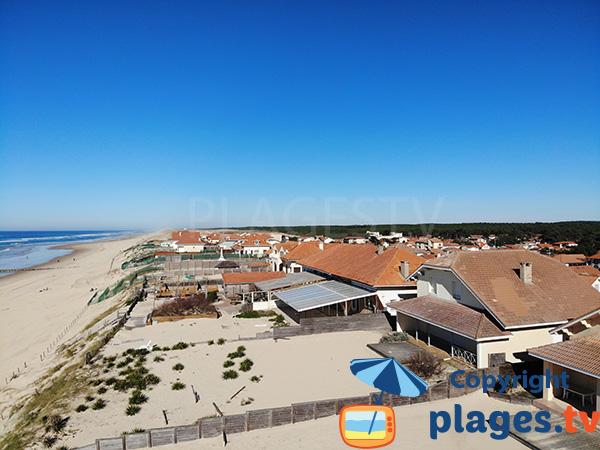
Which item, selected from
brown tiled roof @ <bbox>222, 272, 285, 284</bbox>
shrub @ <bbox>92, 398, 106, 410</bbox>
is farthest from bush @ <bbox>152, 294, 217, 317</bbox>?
shrub @ <bbox>92, 398, 106, 410</bbox>

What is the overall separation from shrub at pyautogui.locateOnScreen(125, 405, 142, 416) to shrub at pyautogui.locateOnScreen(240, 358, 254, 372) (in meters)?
4.65

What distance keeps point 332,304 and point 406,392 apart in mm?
14492

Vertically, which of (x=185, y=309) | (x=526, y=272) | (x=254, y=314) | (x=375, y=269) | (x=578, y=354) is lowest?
(x=254, y=314)

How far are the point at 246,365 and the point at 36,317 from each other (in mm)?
27493

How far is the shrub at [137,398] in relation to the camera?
13.5m

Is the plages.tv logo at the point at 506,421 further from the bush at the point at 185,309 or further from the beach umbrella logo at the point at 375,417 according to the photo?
the bush at the point at 185,309

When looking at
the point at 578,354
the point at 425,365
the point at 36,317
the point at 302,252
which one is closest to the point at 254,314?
the point at 425,365

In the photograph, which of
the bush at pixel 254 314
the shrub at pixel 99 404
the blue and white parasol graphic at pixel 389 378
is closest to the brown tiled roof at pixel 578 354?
the blue and white parasol graphic at pixel 389 378

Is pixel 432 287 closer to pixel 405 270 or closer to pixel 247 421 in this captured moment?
pixel 405 270

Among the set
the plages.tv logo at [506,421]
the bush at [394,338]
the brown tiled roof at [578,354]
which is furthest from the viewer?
the bush at [394,338]

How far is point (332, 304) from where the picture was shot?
80.4ft

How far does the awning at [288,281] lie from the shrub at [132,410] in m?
16.2

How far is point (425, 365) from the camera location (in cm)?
1541

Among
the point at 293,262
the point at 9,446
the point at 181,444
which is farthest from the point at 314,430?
the point at 293,262
